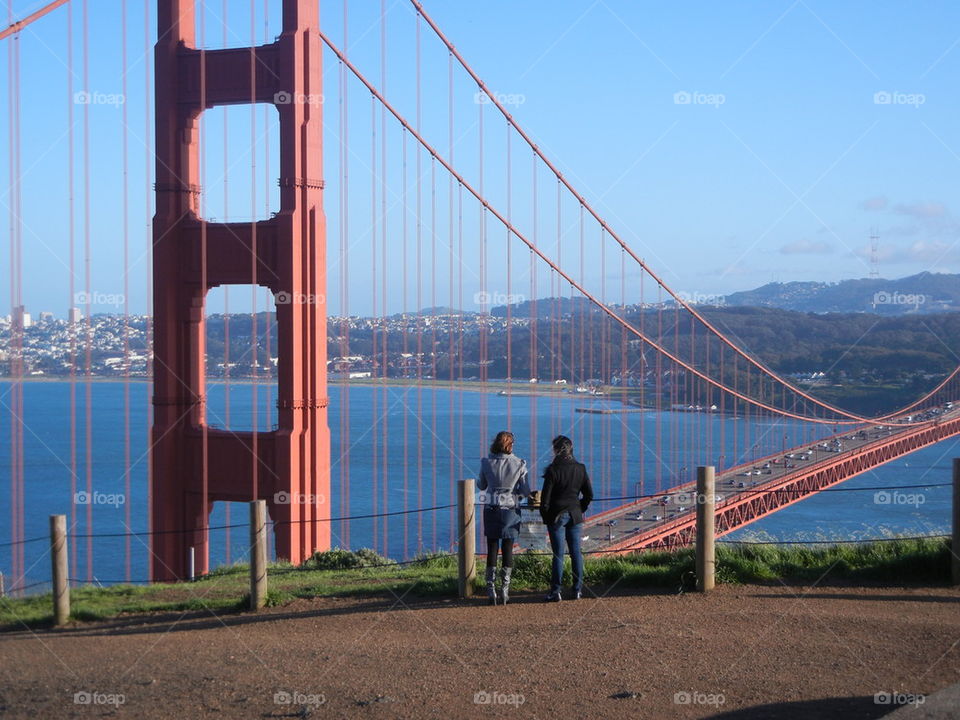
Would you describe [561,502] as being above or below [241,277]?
below

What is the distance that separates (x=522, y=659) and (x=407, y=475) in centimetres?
3370

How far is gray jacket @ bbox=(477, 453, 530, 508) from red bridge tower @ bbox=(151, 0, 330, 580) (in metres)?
7.00

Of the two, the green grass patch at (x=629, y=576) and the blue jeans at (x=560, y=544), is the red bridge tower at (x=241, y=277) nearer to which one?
the green grass patch at (x=629, y=576)

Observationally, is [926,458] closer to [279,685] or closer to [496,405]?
[496,405]

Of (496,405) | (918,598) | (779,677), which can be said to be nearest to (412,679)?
(779,677)

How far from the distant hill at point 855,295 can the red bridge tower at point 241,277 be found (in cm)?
12851

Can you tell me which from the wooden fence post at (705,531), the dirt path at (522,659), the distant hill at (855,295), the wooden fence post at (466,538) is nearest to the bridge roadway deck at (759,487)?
the wooden fence post at (705,531)

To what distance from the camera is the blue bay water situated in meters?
31.1

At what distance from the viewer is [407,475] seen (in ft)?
128

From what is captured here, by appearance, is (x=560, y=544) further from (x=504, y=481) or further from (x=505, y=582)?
(x=504, y=481)

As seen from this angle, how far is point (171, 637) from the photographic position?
652 centimetres

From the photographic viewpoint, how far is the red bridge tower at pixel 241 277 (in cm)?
1341

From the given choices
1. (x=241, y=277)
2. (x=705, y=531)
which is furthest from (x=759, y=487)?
(x=705, y=531)

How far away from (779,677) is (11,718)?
344 centimetres
